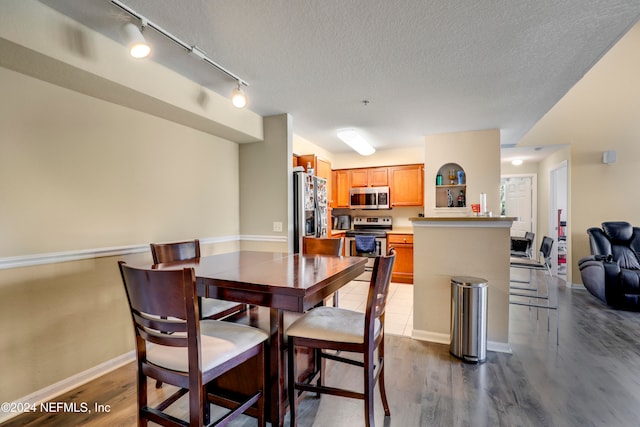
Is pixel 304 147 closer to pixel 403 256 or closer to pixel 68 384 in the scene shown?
pixel 403 256

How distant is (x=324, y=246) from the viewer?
2611mm

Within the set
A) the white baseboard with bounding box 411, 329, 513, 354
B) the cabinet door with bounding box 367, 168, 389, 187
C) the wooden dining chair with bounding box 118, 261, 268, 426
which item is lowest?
the white baseboard with bounding box 411, 329, 513, 354

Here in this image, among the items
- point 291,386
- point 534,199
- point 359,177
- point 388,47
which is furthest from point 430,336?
point 534,199

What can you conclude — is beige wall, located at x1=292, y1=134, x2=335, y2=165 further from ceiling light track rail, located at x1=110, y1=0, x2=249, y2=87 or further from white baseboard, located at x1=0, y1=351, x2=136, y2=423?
white baseboard, located at x1=0, y1=351, x2=136, y2=423

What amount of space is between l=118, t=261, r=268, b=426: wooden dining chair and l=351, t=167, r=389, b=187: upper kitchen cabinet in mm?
4525

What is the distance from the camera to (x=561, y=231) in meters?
5.64

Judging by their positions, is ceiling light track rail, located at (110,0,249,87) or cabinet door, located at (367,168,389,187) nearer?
ceiling light track rail, located at (110,0,249,87)

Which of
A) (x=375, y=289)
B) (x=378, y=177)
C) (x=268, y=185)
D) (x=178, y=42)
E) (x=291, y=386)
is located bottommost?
(x=291, y=386)

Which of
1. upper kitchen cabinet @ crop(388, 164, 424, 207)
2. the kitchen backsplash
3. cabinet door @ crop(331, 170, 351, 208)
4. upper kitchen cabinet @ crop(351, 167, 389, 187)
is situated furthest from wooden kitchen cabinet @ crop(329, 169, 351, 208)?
upper kitchen cabinet @ crop(388, 164, 424, 207)

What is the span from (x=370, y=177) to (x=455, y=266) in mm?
3199

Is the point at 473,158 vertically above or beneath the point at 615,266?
above

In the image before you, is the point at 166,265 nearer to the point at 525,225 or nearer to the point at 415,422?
the point at 415,422

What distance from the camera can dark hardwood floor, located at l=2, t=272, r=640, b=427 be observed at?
1.74 meters

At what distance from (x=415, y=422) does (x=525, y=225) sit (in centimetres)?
634
